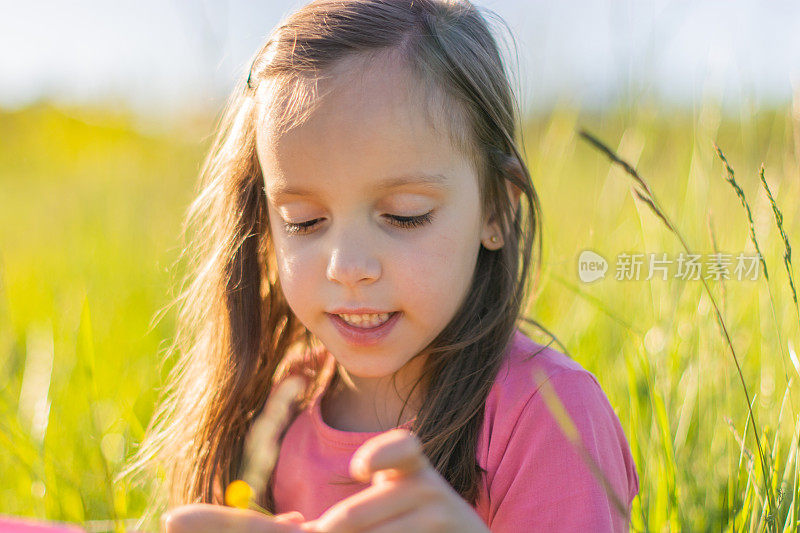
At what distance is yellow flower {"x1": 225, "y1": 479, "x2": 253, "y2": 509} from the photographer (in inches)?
48.1

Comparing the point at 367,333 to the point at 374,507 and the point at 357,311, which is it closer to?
the point at 357,311

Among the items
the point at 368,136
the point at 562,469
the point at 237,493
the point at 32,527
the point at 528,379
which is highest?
the point at 368,136

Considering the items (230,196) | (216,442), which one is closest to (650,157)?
(230,196)

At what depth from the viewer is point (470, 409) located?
1.16m

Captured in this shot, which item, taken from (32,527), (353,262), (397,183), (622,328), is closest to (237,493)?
(32,527)

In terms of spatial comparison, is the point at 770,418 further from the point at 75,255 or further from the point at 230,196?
the point at 75,255

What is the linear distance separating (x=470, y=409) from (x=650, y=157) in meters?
1.40

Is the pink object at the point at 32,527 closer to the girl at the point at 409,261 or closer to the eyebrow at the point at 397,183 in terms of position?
the girl at the point at 409,261

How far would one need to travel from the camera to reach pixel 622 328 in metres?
1.73

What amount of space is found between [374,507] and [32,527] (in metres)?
0.93

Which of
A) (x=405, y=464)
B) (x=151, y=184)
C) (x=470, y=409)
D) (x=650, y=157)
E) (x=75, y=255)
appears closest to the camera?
(x=405, y=464)

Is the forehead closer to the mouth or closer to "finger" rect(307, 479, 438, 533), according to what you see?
the mouth
